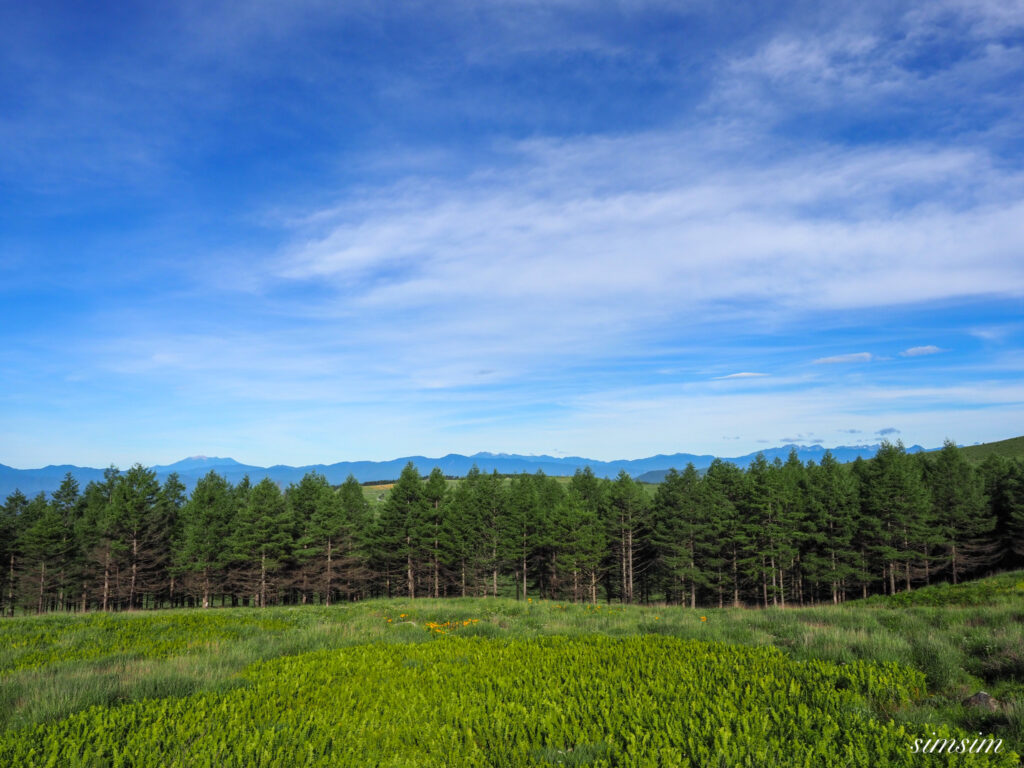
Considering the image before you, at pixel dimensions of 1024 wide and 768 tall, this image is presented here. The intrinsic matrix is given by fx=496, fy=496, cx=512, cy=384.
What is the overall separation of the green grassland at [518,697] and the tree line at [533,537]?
110ft

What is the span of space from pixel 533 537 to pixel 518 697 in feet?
136

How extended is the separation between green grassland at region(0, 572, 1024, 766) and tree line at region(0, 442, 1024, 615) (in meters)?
33.4

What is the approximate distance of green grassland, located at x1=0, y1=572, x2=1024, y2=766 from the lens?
4.65m

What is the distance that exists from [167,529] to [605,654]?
54.6m

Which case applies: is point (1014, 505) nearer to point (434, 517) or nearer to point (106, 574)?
point (434, 517)

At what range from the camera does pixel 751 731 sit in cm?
488

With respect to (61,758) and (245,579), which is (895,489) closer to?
(61,758)

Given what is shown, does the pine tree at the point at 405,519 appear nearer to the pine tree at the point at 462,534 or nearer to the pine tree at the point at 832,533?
the pine tree at the point at 462,534

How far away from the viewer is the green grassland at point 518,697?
4.65 m

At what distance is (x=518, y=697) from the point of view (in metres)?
6.45

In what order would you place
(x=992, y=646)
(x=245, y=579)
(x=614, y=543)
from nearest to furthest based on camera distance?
(x=992, y=646), (x=245, y=579), (x=614, y=543)

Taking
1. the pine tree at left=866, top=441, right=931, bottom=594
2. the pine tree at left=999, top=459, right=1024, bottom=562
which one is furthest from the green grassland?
the pine tree at left=999, top=459, right=1024, bottom=562

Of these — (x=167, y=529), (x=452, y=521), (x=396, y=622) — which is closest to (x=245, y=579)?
(x=167, y=529)

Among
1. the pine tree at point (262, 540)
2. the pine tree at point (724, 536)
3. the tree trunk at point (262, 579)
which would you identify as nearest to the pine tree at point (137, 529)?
the pine tree at point (262, 540)
